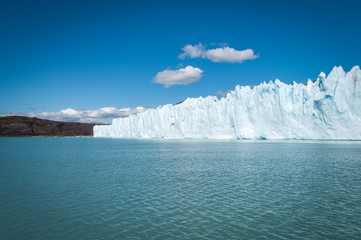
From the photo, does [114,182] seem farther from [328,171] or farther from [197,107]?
[197,107]

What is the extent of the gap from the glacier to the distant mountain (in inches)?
4156

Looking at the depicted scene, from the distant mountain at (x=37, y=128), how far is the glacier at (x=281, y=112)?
106 m

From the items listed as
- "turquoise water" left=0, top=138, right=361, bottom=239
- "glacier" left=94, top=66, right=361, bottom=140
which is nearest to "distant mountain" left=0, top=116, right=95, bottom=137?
"glacier" left=94, top=66, right=361, bottom=140

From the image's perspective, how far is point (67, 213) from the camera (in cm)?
842

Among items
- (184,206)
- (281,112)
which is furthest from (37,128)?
(184,206)

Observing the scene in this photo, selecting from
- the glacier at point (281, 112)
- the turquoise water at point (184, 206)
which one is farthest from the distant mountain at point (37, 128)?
the turquoise water at point (184, 206)

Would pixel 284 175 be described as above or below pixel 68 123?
below

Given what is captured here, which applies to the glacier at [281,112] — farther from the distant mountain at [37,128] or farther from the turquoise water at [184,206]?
the distant mountain at [37,128]

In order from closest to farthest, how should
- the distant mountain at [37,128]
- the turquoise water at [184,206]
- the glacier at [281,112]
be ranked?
the turquoise water at [184,206] < the glacier at [281,112] < the distant mountain at [37,128]

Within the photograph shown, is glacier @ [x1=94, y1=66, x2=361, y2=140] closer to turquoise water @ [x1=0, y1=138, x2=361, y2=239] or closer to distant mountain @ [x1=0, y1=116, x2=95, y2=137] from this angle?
turquoise water @ [x1=0, y1=138, x2=361, y2=239]

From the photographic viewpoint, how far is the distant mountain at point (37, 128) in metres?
135

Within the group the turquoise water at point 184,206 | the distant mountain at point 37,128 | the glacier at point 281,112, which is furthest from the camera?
the distant mountain at point 37,128

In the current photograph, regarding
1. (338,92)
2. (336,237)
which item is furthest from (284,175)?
(338,92)

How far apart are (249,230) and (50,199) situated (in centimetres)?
774
